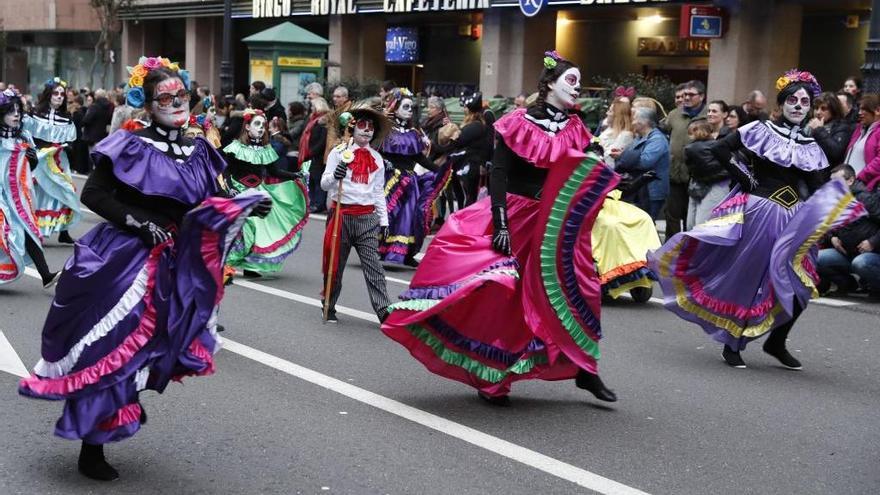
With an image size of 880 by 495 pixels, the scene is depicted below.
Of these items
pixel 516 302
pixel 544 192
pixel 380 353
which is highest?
pixel 544 192

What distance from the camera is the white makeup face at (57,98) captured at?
13.8m

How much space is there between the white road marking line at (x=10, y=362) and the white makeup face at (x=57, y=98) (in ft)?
20.0

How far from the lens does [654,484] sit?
5.54 m

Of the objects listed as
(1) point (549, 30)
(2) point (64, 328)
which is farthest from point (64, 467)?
(1) point (549, 30)

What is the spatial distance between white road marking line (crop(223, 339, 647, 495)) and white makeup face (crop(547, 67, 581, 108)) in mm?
1894

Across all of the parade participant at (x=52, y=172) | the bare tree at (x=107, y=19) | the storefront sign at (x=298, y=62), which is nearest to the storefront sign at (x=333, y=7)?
the storefront sign at (x=298, y=62)

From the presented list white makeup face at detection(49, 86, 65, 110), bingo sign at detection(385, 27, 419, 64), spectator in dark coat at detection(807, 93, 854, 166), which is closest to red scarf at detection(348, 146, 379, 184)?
spectator in dark coat at detection(807, 93, 854, 166)

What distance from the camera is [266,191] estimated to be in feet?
Result: 37.6

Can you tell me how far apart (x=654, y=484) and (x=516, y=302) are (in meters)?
1.39

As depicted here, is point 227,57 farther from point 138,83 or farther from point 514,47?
point 138,83

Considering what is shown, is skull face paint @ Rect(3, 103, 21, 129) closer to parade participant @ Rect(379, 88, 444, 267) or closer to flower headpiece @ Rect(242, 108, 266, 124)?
flower headpiece @ Rect(242, 108, 266, 124)

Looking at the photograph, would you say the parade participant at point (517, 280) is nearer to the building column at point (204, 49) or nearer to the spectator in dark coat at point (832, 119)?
the spectator in dark coat at point (832, 119)

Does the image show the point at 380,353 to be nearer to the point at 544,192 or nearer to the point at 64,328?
the point at 544,192

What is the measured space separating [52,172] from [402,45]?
73.0 ft
